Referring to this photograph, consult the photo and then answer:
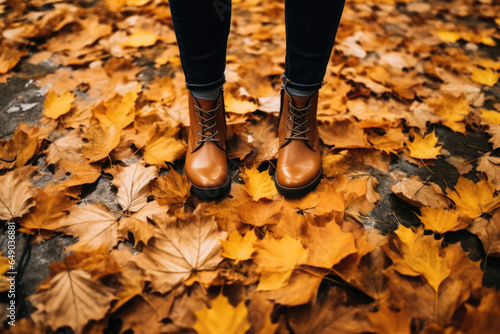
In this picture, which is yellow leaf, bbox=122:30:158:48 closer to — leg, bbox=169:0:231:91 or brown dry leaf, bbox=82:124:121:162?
brown dry leaf, bbox=82:124:121:162

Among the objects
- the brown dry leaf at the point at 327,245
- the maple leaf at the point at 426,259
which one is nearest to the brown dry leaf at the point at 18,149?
the brown dry leaf at the point at 327,245

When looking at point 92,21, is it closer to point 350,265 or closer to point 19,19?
point 19,19

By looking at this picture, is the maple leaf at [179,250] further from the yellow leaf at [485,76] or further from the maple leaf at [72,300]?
the yellow leaf at [485,76]

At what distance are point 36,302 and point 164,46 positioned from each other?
4.58ft

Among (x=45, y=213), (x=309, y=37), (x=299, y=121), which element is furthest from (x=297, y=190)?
(x=45, y=213)

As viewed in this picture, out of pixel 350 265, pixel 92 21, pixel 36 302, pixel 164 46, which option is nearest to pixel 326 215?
pixel 350 265

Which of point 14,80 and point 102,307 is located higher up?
point 14,80

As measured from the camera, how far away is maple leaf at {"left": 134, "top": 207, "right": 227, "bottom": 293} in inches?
26.6

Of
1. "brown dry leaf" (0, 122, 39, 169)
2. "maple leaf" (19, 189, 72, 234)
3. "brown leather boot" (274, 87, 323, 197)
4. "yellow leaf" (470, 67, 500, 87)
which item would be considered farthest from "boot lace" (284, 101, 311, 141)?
"yellow leaf" (470, 67, 500, 87)

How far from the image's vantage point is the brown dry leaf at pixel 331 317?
0.58 metres

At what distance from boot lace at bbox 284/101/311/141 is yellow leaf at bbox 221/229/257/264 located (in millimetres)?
381

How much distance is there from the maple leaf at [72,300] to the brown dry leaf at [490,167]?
3.95ft

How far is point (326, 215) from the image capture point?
803 mm

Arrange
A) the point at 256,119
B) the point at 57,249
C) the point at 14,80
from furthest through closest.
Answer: the point at 14,80 → the point at 256,119 → the point at 57,249
